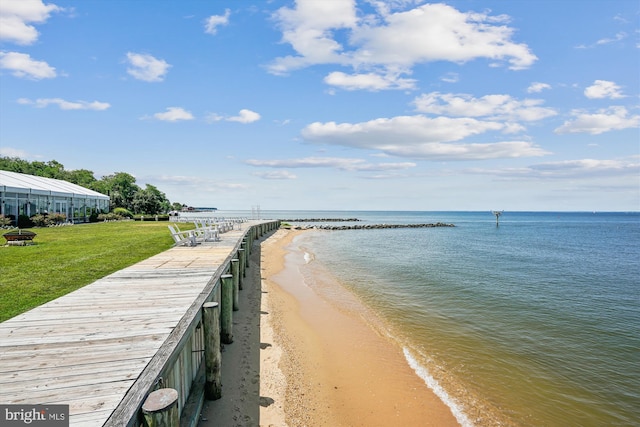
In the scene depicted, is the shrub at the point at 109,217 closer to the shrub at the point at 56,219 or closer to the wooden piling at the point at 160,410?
the shrub at the point at 56,219

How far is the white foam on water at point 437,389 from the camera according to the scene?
236 inches

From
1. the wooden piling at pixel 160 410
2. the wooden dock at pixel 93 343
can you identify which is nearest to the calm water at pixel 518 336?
the wooden piling at pixel 160 410

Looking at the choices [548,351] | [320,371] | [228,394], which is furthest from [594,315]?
[228,394]

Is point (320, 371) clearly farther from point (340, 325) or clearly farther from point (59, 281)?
point (59, 281)

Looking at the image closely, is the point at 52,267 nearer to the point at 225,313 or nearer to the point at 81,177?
the point at 225,313

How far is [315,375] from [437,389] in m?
2.46

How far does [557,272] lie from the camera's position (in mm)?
21453

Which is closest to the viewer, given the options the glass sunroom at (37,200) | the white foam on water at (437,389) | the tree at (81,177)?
the white foam on water at (437,389)

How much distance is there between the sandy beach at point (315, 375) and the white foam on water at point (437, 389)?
0.13 m

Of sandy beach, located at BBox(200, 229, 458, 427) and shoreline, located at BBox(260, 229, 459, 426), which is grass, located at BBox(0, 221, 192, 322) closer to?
sandy beach, located at BBox(200, 229, 458, 427)

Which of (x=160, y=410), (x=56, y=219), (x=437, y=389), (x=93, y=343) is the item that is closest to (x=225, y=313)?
(x=93, y=343)

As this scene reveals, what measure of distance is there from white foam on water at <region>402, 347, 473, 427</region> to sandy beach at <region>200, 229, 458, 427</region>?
13 cm

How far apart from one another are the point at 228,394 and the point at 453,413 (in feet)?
13.0

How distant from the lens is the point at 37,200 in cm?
3128
